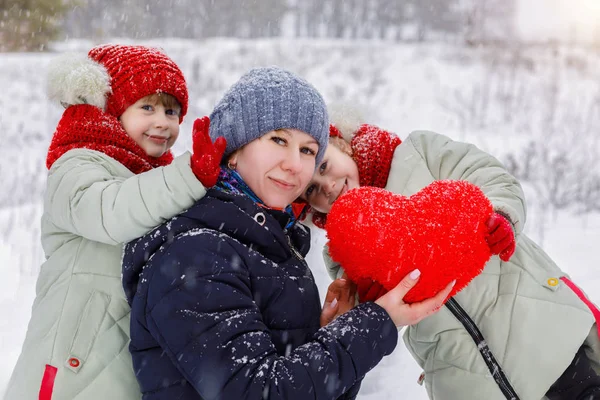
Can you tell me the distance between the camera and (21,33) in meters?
12.7

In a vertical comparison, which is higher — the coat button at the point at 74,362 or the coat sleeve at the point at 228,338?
the coat sleeve at the point at 228,338

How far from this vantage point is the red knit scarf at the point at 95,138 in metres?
2.21

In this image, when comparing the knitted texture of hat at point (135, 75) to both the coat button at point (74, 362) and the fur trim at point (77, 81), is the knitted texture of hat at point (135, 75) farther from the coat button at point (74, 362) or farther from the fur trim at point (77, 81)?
the coat button at point (74, 362)

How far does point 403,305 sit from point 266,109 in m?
0.77

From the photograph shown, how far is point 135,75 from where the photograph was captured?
2438 millimetres

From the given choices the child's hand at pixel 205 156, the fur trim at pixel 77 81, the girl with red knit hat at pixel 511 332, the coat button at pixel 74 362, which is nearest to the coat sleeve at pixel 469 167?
the girl with red knit hat at pixel 511 332

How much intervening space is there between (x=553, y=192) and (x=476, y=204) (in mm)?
6116

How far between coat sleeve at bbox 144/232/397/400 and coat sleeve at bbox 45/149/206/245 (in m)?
0.20

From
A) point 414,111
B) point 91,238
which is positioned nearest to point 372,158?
point 91,238

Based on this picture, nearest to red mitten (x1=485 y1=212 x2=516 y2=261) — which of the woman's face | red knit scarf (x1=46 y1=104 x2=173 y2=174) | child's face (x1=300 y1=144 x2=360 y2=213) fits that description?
the woman's face

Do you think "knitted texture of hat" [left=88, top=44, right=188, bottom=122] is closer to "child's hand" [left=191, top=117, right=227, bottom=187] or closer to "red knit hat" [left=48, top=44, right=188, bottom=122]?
"red knit hat" [left=48, top=44, right=188, bottom=122]

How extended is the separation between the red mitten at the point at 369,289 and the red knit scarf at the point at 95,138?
1.06 metres

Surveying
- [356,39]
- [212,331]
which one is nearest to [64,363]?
[212,331]

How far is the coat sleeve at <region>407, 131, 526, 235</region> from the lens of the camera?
2184mm
